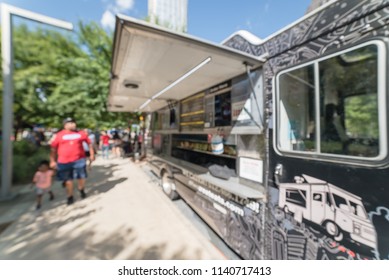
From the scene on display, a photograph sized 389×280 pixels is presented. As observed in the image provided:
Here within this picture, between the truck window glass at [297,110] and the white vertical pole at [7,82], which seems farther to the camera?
the white vertical pole at [7,82]

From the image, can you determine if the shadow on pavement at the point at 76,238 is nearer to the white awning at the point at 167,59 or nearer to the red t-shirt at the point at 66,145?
the red t-shirt at the point at 66,145

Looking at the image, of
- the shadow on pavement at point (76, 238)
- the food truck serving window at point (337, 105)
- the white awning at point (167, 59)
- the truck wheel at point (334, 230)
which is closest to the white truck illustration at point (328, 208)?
the truck wheel at point (334, 230)

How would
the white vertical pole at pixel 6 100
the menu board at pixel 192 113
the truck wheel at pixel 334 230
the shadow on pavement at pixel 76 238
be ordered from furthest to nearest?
the white vertical pole at pixel 6 100 < the menu board at pixel 192 113 < the shadow on pavement at pixel 76 238 < the truck wheel at pixel 334 230

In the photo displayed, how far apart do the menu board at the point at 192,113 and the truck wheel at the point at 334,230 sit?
2723mm

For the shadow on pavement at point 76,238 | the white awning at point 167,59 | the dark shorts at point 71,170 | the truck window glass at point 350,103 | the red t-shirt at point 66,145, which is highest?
the white awning at point 167,59

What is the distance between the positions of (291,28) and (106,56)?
35.3 ft

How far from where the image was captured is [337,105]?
5.28 feet

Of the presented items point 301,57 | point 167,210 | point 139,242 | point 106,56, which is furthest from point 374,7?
point 106,56

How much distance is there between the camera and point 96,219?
362 centimetres

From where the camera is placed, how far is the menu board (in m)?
4.05

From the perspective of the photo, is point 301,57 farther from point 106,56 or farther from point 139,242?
point 106,56

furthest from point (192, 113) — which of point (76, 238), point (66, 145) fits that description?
point (76, 238)

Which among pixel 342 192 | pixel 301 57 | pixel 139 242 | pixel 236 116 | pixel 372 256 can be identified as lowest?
pixel 139 242

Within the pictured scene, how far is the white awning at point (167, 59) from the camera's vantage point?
1900 mm
